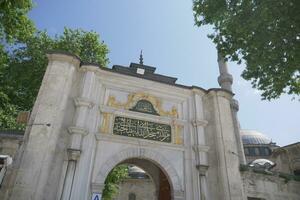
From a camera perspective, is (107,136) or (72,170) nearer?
(72,170)

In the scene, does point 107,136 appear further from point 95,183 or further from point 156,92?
point 156,92

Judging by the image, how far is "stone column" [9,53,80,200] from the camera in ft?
22.7

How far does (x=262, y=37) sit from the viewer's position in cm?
803

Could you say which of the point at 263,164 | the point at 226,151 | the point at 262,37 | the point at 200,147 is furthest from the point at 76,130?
the point at 263,164

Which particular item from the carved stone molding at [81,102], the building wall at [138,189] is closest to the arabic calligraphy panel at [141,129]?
the carved stone molding at [81,102]

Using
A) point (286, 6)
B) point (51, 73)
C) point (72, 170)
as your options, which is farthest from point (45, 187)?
point (286, 6)

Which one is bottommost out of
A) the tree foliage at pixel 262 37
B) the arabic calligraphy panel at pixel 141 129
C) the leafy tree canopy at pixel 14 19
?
the arabic calligraphy panel at pixel 141 129

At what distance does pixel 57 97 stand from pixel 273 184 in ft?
34.5

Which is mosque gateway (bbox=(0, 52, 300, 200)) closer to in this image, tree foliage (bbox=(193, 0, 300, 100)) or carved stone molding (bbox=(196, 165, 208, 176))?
carved stone molding (bbox=(196, 165, 208, 176))

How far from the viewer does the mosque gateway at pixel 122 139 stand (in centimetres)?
744

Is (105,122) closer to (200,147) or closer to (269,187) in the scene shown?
(200,147)

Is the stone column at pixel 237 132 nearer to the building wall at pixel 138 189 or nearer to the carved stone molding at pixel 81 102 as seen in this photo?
the building wall at pixel 138 189

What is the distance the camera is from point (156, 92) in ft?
34.5

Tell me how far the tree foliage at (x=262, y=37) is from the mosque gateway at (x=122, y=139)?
2.16 metres
